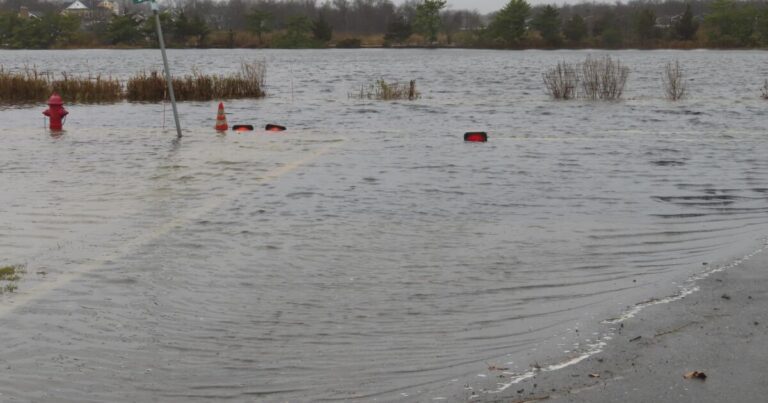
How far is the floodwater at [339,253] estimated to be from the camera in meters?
6.00

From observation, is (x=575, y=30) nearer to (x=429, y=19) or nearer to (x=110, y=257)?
(x=429, y=19)

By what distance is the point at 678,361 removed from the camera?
228 inches

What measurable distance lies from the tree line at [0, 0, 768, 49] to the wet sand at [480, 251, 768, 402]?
133m

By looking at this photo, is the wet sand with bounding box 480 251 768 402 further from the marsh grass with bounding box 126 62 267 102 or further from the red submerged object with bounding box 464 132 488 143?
the marsh grass with bounding box 126 62 267 102

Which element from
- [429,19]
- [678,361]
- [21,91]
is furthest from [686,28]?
[678,361]

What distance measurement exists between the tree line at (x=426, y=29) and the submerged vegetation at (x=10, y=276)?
134 meters

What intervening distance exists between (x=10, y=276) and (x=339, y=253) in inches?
113

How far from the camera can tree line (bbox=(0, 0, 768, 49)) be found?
140 metres

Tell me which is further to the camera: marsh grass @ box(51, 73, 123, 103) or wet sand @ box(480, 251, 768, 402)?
marsh grass @ box(51, 73, 123, 103)

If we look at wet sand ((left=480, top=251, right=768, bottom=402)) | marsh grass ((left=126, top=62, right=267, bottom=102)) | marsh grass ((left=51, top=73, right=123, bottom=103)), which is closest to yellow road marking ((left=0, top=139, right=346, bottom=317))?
wet sand ((left=480, top=251, right=768, bottom=402))

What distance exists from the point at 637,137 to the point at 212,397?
17.5 m

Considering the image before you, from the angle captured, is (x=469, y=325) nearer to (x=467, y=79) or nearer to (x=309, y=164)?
(x=309, y=164)

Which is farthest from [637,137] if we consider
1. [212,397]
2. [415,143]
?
[212,397]

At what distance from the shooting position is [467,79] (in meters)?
57.8
